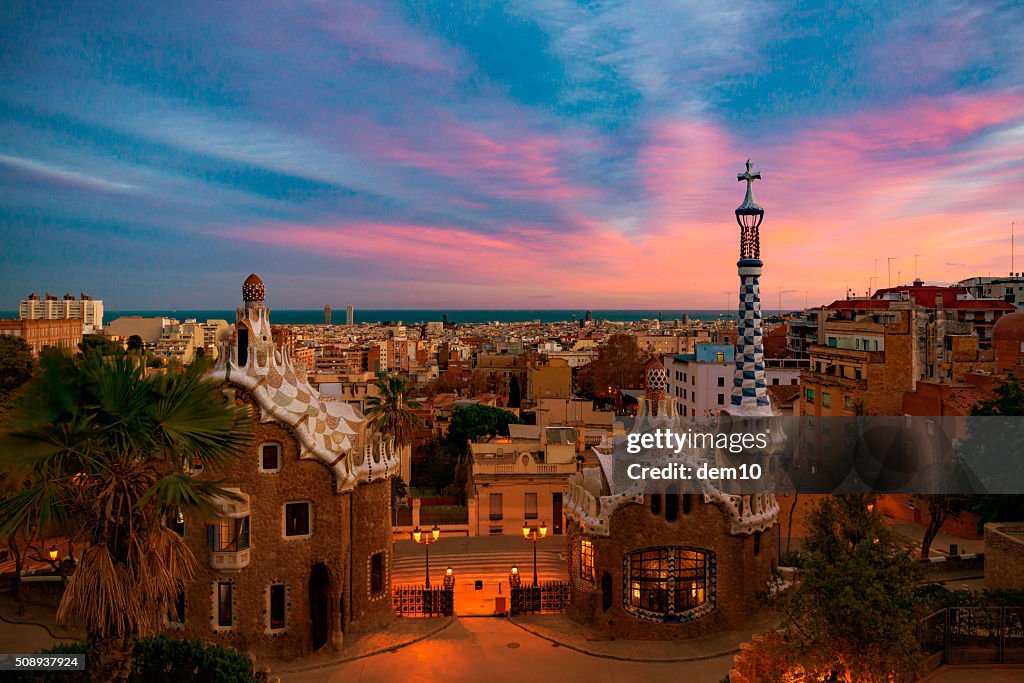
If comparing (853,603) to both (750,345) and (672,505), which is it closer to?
(672,505)

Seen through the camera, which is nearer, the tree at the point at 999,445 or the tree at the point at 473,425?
the tree at the point at 999,445

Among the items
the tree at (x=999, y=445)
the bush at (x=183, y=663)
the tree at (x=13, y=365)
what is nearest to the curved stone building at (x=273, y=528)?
the bush at (x=183, y=663)

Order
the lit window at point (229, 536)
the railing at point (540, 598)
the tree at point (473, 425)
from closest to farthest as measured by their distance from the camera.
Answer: the lit window at point (229, 536) < the railing at point (540, 598) < the tree at point (473, 425)

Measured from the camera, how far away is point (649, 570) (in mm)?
24547

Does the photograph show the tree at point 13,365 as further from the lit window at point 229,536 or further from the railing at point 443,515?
the lit window at point 229,536

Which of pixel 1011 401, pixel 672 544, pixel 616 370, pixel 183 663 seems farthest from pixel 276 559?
pixel 616 370

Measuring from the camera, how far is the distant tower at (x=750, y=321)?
32438 mm

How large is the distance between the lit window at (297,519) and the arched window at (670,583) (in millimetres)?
10538

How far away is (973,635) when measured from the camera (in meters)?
17.9

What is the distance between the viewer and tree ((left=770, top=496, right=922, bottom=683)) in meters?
14.8

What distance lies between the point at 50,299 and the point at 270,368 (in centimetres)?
8657

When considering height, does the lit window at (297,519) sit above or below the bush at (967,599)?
above

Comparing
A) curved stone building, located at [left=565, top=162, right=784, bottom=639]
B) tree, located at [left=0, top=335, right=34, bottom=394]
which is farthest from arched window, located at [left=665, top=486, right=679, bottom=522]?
tree, located at [left=0, top=335, right=34, bottom=394]

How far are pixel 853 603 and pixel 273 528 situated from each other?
16541 millimetres
